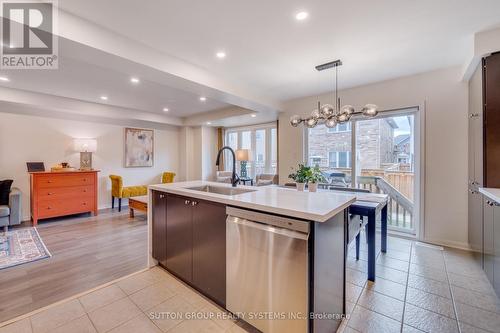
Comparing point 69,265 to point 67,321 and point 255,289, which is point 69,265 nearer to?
point 67,321

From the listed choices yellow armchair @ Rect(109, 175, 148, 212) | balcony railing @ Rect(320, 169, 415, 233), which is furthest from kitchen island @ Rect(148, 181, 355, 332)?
yellow armchair @ Rect(109, 175, 148, 212)

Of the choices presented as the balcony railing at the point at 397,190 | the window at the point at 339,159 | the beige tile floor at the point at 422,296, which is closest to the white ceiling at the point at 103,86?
the window at the point at 339,159

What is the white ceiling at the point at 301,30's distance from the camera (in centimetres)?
200

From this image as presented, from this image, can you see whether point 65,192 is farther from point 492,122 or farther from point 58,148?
point 492,122

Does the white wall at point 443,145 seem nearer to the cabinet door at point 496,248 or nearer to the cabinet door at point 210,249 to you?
the cabinet door at point 496,248

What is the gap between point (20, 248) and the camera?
315cm

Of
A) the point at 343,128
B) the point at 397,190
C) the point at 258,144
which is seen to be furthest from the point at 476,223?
the point at 258,144

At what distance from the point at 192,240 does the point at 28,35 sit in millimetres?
2732

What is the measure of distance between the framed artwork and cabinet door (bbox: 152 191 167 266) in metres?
4.31

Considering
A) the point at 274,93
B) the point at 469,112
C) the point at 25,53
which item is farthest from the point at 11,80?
the point at 469,112

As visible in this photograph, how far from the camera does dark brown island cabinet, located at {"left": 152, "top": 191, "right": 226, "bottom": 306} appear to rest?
6.07ft

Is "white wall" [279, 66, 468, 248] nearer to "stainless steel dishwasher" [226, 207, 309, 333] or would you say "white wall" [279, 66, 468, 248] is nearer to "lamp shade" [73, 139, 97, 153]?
"stainless steel dishwasher" [226, 207, 309, 333]

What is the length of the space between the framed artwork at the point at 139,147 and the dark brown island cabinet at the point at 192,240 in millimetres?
4319

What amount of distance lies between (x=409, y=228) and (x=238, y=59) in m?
4.02
